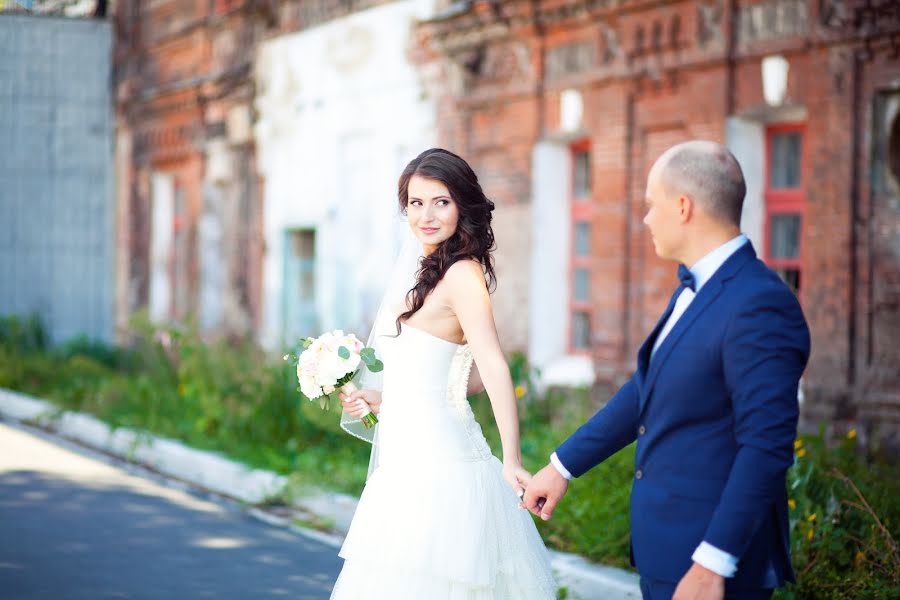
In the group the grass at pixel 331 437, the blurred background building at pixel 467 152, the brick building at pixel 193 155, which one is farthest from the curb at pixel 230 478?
the brick building at pixel 193 155

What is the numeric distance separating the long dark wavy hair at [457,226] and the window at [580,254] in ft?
25.2

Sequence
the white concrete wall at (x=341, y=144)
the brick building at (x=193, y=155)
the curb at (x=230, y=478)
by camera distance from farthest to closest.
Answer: the brick building at (x=193, y=155), the white concrete wall at (x=341, y=144), the curb at (x=230, y=478)

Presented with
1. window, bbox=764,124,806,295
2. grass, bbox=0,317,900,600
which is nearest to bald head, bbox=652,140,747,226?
grass, bbox=0,317,900,600

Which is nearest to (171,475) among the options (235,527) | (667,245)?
(235,527)

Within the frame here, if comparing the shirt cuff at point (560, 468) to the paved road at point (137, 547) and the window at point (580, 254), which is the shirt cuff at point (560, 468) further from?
the window at point (580, 254)

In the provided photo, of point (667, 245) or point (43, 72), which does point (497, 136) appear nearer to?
point (667, 245)

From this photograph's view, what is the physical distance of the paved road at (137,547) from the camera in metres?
7.03

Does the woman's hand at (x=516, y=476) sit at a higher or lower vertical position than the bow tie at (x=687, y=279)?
lower

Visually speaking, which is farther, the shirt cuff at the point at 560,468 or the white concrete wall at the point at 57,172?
the white concrete wall at the point at 57,172

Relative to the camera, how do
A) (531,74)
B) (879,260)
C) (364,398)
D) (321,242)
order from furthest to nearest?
(321,242)
(531,74)
(879,260)
(364,398)

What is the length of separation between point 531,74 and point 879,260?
458 centimetres

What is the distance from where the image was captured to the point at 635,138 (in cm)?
1129

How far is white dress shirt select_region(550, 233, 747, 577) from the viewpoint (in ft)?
10.2

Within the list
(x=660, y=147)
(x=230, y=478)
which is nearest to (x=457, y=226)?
(x=230, y=478)
